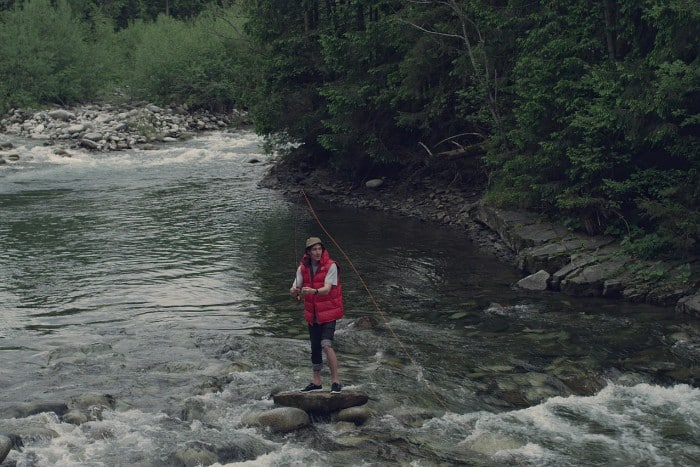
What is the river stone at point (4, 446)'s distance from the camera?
27.4ft

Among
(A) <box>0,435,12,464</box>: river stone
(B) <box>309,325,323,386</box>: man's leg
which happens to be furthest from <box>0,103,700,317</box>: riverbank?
(A) <box>0,435,12,464</box>: river stone

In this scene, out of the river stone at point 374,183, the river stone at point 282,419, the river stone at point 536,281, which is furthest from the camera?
the river stone at point 374,183

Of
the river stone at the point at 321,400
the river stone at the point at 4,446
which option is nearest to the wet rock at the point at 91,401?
the river stone at the point at 4,446

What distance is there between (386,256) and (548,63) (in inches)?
211

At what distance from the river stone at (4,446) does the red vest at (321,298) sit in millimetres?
3419

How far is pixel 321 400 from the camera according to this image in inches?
376

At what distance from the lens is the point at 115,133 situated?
40875mm

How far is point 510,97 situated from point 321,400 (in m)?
13.3

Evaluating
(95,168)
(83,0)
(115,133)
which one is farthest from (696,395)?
(83,0)

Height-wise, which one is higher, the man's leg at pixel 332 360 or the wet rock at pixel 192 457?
the man's leg at pixel 332 360

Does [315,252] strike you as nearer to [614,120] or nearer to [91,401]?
[91,401]

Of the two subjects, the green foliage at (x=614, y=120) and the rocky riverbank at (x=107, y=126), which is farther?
the rocky riverbank at (x=107, y=126)

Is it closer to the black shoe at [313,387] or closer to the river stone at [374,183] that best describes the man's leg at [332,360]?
the black shoe at [313,387]

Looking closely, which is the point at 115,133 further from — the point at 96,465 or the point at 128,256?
the point at 96,465
